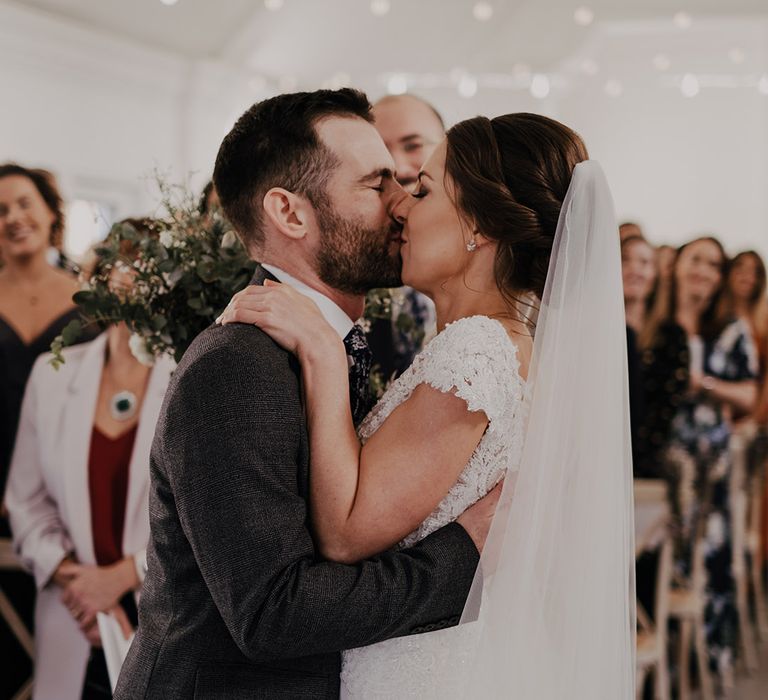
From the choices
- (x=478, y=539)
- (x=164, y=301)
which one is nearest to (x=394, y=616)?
(x=478, y=539)

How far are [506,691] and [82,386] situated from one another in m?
1.69

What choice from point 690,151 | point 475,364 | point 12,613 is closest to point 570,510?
point 475,364

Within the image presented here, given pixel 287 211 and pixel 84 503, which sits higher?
pixel 287 211

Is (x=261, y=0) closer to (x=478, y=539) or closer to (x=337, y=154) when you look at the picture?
(x=337, y=154)

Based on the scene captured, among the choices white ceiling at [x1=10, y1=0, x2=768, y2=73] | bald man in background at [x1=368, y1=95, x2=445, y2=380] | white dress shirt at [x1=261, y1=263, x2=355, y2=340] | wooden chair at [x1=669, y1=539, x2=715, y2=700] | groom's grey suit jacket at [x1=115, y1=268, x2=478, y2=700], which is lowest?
wooden chair at [x1=669, y1=539, x2=715, y2=700]

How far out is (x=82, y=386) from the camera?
2.68 metres

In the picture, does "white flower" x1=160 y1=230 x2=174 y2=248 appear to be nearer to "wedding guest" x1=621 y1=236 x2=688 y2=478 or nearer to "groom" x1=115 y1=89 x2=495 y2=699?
"groom" x1=115 y1=89 x2=495 y2=699

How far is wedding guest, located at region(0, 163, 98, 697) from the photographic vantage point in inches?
135

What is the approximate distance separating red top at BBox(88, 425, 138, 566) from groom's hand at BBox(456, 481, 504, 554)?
1.39m

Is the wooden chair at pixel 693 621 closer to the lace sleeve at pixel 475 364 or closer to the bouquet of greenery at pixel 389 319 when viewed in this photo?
the bouquet of greenery at pixel 389 319

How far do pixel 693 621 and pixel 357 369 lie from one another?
3.53 meters

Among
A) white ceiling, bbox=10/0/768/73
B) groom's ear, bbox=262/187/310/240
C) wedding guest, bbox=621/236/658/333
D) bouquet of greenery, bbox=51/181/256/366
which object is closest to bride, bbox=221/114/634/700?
groom's ear, bbox=262/187/310/240

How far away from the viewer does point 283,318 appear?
4.74 feet

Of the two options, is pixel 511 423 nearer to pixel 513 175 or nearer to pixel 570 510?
pixel 570 510
